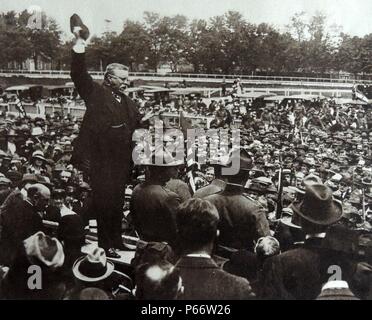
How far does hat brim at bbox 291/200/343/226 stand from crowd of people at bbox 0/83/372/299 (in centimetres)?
1

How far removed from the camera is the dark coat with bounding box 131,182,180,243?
13.5 ft

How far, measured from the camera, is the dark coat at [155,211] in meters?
4.13

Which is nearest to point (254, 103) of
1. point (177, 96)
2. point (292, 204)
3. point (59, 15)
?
point (177, 96)

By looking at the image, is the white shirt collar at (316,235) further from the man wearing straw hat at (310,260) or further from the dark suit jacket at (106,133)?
the dark suit jacket at (106,133)

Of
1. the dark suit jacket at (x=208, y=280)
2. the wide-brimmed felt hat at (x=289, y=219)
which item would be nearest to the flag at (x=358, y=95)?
the wide-brimmed felt hat at (x=289, y=219)

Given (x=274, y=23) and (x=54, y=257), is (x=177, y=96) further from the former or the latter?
(x=54, y=257)

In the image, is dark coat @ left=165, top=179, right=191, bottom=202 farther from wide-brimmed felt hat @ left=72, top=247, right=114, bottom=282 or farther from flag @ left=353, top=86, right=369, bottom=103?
flag @ left=353, top=86, right=369, bottom=103

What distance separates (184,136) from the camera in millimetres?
4375

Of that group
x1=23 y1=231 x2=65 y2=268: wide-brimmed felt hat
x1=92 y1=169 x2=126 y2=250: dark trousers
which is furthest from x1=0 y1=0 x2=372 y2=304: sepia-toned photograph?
x1=23 y1=231 x2=65 y2=268: wide-brimmed felt hat

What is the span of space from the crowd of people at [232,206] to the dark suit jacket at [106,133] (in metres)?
0.11

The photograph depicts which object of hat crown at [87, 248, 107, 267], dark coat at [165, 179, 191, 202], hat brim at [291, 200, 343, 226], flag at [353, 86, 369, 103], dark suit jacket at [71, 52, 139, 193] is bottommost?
hat crown at [87, 248, 107, 267]

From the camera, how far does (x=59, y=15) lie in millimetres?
4309
